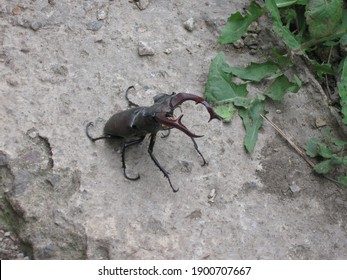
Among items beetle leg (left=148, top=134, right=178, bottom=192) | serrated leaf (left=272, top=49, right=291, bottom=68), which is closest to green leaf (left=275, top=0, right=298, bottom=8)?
serrated leaf (left=272, top=49, right=291, bottom=68)

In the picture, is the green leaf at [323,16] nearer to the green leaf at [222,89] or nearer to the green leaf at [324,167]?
the green leaf at [222,89]

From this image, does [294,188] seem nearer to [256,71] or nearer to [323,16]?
[256,71]

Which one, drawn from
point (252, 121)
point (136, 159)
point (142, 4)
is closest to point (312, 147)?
point (252, 121)

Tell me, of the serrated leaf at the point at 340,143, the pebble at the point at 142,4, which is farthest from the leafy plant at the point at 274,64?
the pebble at the point at 142,4

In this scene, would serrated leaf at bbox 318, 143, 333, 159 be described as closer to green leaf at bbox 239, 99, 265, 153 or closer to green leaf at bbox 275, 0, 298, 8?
green leaf at bbox 239, 99, 265, 153
